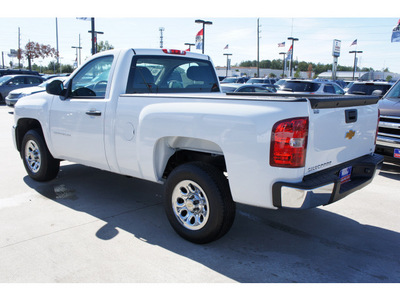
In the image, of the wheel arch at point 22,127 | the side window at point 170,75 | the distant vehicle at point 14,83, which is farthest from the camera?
the distant vehicle at point 14,83

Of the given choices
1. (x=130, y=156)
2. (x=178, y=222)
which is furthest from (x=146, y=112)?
(x=178, y=222)

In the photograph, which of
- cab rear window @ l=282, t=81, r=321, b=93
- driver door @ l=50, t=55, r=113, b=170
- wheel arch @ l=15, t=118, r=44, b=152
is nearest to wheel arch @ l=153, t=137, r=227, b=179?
driver door @ l=50, t=55, r=113, b=170

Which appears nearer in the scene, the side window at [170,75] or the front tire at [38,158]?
the side window at [170,75]

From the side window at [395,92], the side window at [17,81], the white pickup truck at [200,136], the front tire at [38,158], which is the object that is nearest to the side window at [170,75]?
the white pickup truck at [200,136]

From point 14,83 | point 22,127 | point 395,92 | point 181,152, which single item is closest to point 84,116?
point 181,152

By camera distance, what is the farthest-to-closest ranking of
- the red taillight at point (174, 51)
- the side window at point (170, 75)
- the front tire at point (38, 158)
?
1. the front tire at point (38, 158)
2. the red taillight at point (174, 51)
3. the side window at point (170, 75)

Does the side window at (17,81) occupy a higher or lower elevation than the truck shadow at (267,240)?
higher

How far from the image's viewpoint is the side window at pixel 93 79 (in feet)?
14.4

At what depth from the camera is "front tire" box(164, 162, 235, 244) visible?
329cm

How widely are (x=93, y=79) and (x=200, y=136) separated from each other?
6.93 feet

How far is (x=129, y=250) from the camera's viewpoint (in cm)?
345

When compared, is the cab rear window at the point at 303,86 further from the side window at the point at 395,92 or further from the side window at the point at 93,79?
the side window at the point at 93,79

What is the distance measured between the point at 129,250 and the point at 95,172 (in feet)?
A: 10.0
